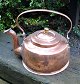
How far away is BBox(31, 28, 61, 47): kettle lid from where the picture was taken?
6.03ft

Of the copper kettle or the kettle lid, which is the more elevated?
the kettle lid

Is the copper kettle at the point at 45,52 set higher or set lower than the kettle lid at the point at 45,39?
lower

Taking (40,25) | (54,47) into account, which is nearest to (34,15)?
(40,25)

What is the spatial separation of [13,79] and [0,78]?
25 cm

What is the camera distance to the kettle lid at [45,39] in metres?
1.84

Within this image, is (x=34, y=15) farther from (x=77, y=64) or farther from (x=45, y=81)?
(x=45, y=81)

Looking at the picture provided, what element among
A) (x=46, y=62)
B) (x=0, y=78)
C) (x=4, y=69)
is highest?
(x=46, y=62)

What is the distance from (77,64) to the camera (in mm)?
2104

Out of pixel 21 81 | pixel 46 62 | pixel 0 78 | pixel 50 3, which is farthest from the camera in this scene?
pixel 50 3

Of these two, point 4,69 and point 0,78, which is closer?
point 4,69

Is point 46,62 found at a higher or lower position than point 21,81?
higher

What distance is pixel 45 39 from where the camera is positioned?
1.85 m

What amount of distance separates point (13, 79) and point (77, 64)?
0.59 metres

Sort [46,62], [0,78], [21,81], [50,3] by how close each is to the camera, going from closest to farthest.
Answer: [46,62], [21,81], [0,78], [50,3]
